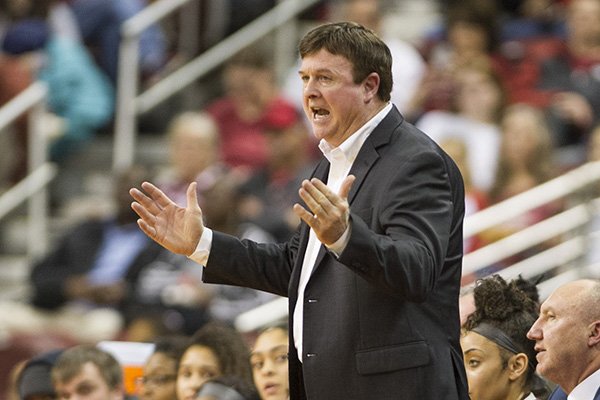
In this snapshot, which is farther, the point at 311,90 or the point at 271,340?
the point at 271,340

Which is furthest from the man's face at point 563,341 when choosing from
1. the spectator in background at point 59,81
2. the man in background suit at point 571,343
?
the spectator in background at point 59,81

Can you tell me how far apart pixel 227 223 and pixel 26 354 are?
128cm

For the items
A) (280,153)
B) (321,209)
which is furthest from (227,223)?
(321,209)

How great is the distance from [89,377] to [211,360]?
0.48m

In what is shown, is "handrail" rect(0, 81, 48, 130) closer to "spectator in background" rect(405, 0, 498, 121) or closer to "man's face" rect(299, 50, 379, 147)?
"spectator in background" rect(405, 0, 498, 121)

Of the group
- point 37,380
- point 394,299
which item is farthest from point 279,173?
point 394,299

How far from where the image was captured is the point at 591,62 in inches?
364

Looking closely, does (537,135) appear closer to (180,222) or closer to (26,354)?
(26,354)

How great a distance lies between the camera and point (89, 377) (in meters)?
5.86

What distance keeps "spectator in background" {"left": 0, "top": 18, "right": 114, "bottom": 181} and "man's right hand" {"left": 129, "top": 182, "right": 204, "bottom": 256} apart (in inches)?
216

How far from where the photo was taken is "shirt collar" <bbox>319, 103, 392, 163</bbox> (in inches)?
162

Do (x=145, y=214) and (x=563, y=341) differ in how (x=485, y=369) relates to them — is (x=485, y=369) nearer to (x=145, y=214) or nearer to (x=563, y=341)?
(x=563, y=341)

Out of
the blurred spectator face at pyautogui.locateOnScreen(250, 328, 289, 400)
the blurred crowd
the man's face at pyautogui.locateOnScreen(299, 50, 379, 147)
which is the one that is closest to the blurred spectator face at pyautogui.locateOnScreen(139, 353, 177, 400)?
the blurred spectator face at pyautogui.locateOnScreen(250, 328, 289, 400)

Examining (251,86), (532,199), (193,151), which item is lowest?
(532,199)
